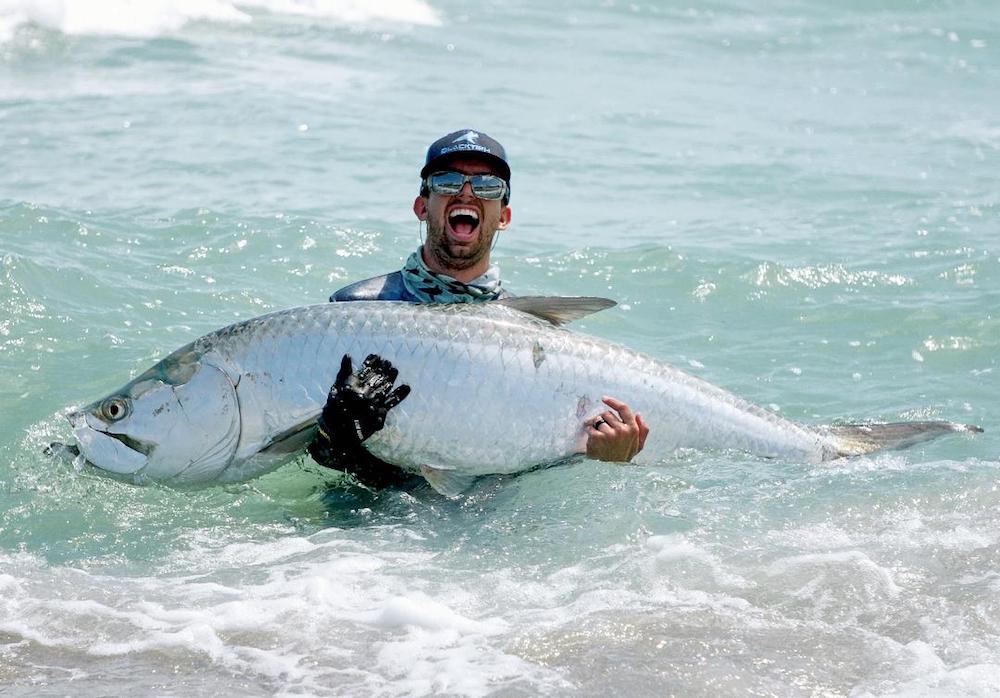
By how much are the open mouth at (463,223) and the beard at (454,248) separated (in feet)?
0.08

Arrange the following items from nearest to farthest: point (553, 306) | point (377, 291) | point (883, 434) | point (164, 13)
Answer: point (553, 306) → point (883, 434) → point (377, 291) → point (164, 13)

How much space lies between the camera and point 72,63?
17828 mm

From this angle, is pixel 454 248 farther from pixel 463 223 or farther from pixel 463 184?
pixel 463 184

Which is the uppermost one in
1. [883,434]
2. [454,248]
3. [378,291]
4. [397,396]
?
[454,248]

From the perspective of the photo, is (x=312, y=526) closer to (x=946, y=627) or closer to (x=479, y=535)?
(x=479, y=535)

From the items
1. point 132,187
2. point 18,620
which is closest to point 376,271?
point 132,187

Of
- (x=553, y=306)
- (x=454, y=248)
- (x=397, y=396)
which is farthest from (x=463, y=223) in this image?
(x=397, y=396)

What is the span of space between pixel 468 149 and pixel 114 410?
179cm

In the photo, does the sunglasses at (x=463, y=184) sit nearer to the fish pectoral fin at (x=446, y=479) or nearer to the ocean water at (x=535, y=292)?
the ocean water at (x=535, y=292)

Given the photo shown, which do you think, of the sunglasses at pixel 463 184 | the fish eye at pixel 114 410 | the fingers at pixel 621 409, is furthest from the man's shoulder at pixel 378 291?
the fish eye at pixel 114 410

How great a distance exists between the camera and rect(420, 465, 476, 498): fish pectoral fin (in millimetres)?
5062

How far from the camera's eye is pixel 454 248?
18.8 ft

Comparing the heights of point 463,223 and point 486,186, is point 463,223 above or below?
below

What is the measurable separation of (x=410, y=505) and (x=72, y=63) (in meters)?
14.2
